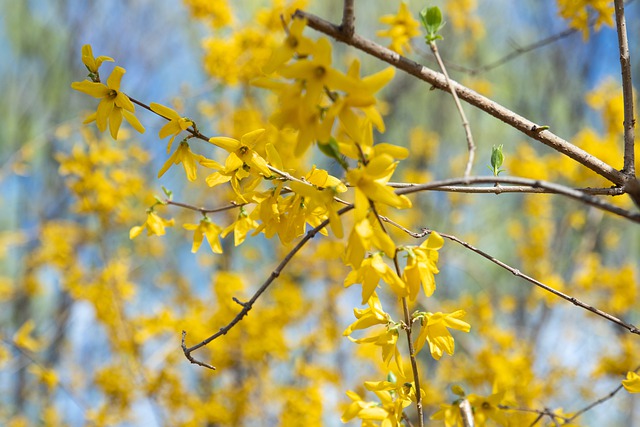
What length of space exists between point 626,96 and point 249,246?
4765 mm

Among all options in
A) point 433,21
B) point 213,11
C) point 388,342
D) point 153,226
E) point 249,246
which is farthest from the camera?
point 249,246

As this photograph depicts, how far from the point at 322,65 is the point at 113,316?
2943 millimetres

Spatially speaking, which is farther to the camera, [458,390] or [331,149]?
[458,390]

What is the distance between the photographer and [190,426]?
110 inches

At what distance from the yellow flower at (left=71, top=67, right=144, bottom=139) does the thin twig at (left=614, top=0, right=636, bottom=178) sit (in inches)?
31.5

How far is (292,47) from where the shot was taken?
1.86 feet

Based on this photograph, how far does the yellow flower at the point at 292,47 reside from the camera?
545 mm

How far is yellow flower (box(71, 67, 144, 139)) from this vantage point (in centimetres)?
80

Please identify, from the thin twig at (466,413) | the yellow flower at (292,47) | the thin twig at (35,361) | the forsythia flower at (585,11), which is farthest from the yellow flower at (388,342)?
the thin twig at (35,361)

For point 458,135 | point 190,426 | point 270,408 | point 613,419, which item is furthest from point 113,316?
point 613,419

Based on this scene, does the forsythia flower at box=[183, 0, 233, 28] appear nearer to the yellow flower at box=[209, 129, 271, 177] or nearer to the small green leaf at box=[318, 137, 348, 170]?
the yellow flower at box=[209, 129, 271, 177]

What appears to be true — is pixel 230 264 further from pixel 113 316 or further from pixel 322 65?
pixel 322 65

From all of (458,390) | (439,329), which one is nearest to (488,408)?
(458,390)

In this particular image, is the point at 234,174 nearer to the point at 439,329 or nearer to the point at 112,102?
the point at 112,102
